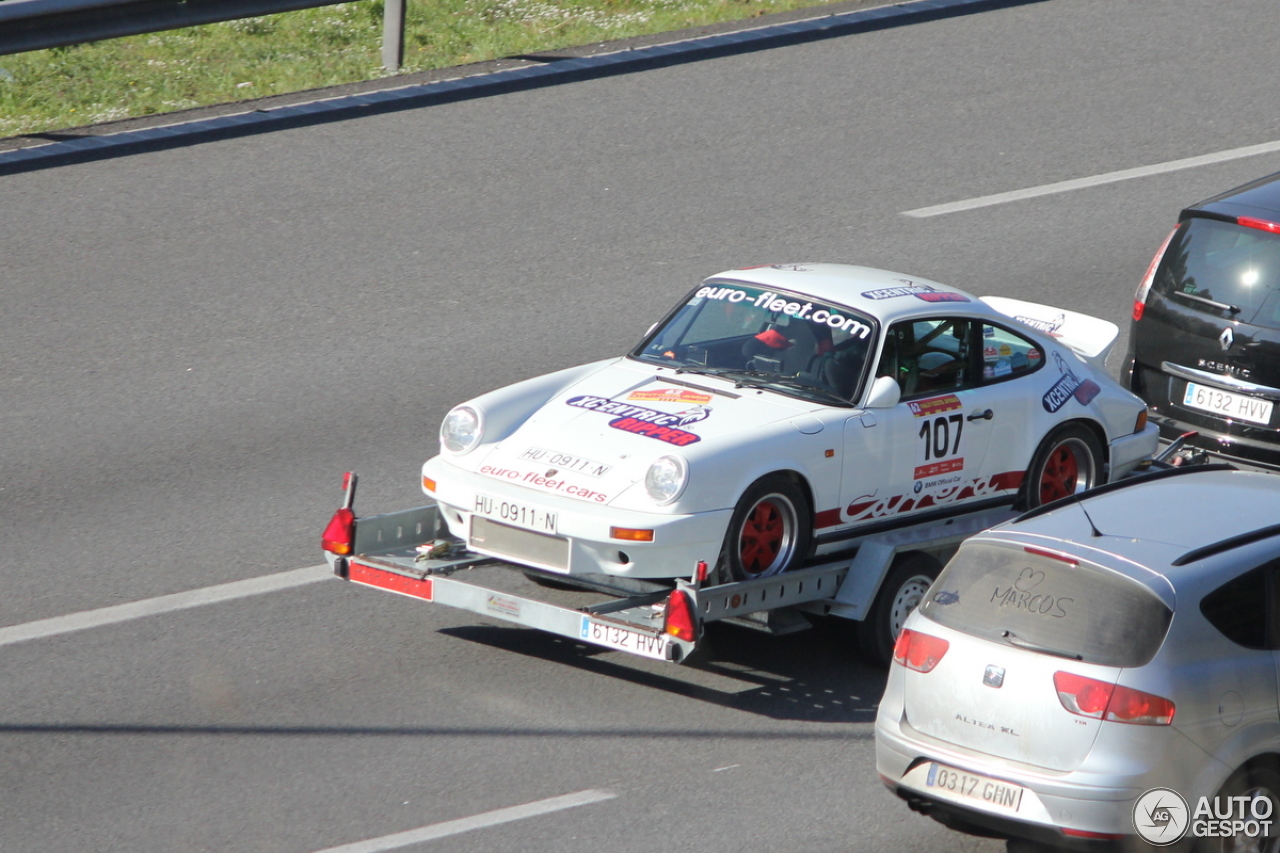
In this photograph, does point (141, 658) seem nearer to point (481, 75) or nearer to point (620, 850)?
point (620, 850)

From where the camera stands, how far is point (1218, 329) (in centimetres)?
996

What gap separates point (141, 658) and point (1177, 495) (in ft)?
15.9

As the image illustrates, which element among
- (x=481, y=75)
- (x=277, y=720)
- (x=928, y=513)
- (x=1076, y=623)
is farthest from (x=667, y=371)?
(x=481, y=75)

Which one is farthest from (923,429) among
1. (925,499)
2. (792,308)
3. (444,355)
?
(444,355)

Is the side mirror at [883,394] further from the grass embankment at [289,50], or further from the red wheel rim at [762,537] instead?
the grass embankment at [289,50]

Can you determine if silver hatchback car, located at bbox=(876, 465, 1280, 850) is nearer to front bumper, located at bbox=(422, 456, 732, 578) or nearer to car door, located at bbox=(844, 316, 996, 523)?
front bumper, located at bbox=(422, 456, 732, 578)

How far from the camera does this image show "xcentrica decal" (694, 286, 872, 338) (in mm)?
8617

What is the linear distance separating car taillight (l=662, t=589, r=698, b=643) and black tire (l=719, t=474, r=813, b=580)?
0.52 meters

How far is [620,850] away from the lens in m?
6.52

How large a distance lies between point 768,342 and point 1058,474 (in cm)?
191

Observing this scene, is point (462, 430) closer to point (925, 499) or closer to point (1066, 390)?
point (925, 499)

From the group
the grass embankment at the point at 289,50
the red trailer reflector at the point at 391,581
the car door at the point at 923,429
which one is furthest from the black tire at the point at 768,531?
the grass embankment at the point at 289,50

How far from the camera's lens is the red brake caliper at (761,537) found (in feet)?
26.3

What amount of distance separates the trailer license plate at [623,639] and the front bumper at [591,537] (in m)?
0.31
